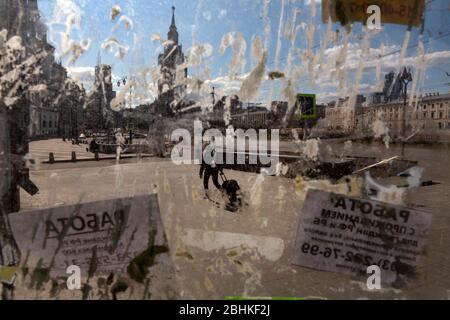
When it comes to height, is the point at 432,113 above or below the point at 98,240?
above

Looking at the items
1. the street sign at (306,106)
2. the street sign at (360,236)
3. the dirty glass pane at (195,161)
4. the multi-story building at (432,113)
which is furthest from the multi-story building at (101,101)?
the multi-story building at (432,113)

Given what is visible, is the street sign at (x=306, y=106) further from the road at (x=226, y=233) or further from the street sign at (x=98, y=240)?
the street sign at (x=98, y=240)

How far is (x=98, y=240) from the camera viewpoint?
2.55 metres

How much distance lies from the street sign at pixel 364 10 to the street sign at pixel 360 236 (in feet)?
4.51

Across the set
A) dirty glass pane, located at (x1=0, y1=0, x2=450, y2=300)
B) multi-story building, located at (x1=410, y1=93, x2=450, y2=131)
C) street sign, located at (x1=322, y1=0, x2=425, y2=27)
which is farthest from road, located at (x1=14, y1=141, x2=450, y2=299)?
street sign, located at (x1=322, y1=0, x2=425, y2=27)

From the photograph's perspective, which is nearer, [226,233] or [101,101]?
[101,101]

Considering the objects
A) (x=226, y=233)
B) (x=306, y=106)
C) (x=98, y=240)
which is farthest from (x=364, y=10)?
(x=98, y=240)

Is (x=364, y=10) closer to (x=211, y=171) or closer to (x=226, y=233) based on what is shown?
(x=226, y=233)

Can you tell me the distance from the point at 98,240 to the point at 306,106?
6.33 feet

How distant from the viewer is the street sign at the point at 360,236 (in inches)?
107

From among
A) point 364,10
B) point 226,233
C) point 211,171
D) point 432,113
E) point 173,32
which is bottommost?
point 226,233

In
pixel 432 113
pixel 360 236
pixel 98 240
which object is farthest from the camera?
pixel 432 113

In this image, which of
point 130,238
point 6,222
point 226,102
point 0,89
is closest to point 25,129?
point 0,89

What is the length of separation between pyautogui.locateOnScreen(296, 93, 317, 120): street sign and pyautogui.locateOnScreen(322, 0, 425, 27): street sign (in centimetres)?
59
